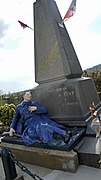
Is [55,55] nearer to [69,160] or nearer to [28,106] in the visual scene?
[28,106]

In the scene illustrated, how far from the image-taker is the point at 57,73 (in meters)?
4.73

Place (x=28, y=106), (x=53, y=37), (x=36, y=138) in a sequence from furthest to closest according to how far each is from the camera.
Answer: (x=53, y=37) < (x=28, y=106) < (x=36, y=138)

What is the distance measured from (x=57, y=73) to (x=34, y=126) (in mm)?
1626

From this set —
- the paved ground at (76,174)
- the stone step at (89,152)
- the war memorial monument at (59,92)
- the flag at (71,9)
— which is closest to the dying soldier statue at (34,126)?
the war memorial monument at (59,92)

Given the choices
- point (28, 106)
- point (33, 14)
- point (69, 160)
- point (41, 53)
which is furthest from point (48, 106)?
point (33, 14)

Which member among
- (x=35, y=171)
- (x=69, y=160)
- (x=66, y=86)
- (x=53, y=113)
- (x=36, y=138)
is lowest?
(x=35, y=171)

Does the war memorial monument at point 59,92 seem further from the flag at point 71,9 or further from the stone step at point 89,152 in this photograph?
the flag at point 71,9

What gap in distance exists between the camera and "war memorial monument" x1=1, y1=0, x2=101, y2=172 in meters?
3.15

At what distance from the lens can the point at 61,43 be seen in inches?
185

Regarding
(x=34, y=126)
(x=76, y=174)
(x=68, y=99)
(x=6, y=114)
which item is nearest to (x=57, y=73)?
(x=68, y=99)

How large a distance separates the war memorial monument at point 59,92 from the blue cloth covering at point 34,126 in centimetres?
19

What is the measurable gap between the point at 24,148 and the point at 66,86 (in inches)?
65.2

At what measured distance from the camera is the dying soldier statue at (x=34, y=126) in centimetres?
351

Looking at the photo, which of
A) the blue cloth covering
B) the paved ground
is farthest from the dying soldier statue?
the paved ground
